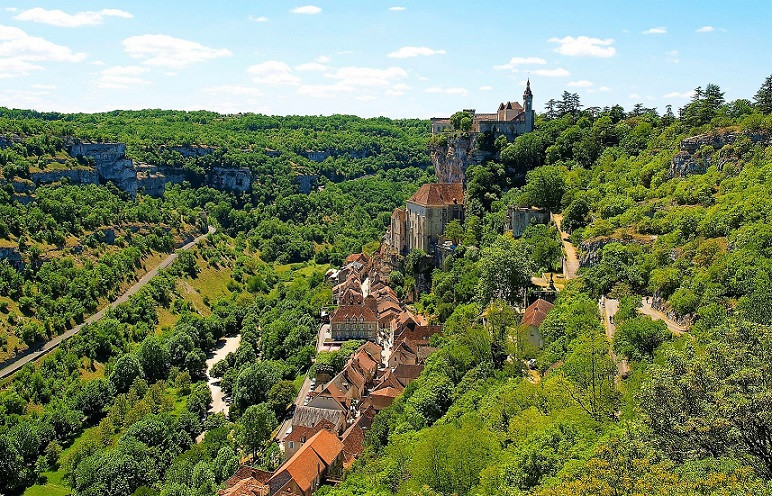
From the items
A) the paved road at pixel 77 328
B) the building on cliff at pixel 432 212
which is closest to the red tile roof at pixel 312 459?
the building on cliff at pixel 432 212

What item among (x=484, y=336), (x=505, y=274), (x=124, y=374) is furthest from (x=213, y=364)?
(x=484, y=336)

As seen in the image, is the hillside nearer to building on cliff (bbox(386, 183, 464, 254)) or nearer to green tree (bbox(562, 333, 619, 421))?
green tree (bbox(562, 333, 619, 421))

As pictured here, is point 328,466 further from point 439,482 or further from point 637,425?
Result: point 637,425

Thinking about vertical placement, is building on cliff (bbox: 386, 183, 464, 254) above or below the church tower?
below

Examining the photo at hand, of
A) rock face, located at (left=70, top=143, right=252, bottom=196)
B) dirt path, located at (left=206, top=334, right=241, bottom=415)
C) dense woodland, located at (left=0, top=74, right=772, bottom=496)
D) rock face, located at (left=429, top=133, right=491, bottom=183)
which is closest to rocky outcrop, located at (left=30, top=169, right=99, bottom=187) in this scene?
dense woodland, located at (left=0, top=74, right=772, bottom=496)

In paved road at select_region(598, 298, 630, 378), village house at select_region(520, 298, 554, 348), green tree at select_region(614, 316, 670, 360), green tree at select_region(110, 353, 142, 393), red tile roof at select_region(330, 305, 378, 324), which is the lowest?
green tree at select_region(110, 353, 142, 393)

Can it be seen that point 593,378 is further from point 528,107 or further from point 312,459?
A: point 528,107

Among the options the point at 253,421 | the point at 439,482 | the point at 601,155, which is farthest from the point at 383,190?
the point at 439,482
